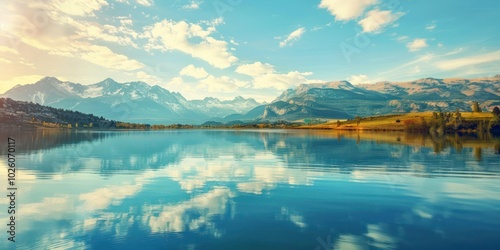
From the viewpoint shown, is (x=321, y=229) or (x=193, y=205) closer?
(x=321, y=229)

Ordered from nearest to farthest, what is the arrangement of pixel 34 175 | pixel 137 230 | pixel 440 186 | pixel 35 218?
pixel 137 230, pixel 35 218, pixel 440 186, pixel 34 175

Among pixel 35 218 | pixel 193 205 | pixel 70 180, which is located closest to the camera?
pixel 35 218

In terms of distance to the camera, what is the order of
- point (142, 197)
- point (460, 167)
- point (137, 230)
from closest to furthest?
1. point (137, 230)
2. point (142, 197)
3. point (460, 167)

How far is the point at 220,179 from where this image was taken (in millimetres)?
53438

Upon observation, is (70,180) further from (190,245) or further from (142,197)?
(190,245)

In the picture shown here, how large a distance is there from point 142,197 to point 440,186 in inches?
1678

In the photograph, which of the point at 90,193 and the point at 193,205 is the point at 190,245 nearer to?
the point at 193,205

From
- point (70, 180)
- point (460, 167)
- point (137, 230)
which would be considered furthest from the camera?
point (460, 167)

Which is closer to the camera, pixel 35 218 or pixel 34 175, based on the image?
pixel 35 218

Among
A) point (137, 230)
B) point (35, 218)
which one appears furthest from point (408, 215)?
point (35, 218)

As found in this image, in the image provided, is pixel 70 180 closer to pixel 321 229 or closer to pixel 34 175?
pixel 34 175

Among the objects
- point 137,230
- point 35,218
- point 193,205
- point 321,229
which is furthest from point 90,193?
point 321,229

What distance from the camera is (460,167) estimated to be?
216ft

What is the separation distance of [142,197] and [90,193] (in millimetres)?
8311
